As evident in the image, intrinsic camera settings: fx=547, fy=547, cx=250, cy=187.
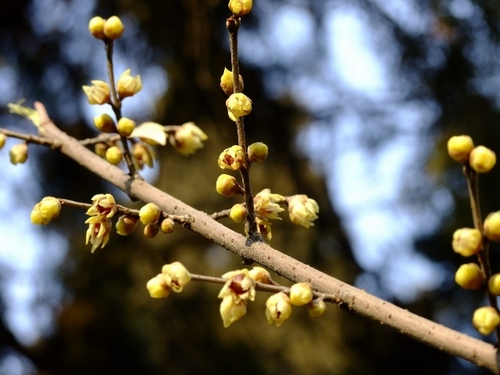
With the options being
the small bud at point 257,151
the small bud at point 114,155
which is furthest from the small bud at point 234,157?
the small bud at point 114,155

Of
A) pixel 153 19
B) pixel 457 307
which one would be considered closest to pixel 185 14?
pixel 153 19

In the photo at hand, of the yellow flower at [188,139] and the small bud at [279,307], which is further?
the yellow flower at [188,139]

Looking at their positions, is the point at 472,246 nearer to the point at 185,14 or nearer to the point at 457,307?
the point at 185,14

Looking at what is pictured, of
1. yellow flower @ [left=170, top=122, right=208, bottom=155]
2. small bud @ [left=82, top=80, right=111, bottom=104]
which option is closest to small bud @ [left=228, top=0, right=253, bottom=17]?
small bud @ [left=82, top=80, right=111, bottom=104]

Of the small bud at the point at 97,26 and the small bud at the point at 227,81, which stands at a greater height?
the small bud at the point at 227,81

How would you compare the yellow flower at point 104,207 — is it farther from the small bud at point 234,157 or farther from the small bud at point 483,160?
the small bud at point 483,160

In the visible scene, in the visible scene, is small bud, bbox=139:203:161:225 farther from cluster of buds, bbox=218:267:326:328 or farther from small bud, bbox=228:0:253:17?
small bud, bbox=228:0:253:17
